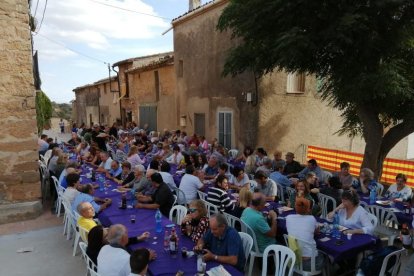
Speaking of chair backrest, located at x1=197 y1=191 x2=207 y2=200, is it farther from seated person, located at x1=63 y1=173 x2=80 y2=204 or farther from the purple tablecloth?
the purple tablecloth

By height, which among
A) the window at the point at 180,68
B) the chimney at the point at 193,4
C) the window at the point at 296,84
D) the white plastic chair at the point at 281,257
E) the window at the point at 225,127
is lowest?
the white plastic chair at the point at 281,257

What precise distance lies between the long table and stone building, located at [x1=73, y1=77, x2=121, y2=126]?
1965cm

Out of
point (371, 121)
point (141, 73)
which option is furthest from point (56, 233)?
point (141, 73)

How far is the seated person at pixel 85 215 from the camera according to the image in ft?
16.9

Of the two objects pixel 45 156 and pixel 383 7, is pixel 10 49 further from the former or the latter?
pixel 383 7

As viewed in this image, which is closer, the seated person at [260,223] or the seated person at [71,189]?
the seated person at [260,223]

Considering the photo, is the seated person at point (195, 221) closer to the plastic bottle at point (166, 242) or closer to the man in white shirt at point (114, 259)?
the plastic bottle at point (166, 242)

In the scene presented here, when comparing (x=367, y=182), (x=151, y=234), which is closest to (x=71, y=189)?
(x=151, y=234)

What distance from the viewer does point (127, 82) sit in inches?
978

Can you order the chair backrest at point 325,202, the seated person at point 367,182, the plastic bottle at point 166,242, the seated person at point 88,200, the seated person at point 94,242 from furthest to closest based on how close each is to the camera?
the seated person at point 367,182 → the chair backrest at point 325,202 → the seated person at point 88,200 → the plastic bottle at point 166,242 → the seated person at point 94,242

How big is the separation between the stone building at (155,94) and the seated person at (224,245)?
1456cm

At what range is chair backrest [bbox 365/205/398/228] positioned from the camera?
614 centimetres

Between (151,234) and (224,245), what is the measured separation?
51.4 inches

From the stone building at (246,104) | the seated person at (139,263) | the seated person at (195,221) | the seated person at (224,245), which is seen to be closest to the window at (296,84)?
the stone building at (246,104)
